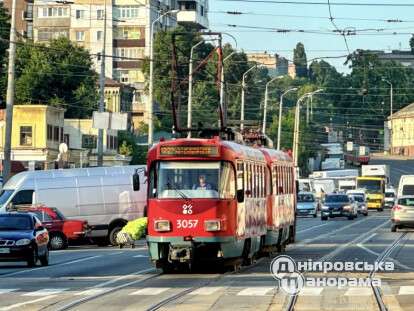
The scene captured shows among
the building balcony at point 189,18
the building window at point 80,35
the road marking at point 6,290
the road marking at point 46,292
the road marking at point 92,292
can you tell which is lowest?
the road marking at point 6,290

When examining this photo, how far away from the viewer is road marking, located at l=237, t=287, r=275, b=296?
2345 centimetres

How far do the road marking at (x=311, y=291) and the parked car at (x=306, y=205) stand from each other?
221 ft

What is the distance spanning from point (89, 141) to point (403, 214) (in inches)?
2041

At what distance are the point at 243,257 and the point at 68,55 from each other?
81.4m

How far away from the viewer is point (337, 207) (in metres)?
83.6

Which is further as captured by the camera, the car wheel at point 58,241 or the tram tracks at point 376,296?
the car wheel at point 58,241

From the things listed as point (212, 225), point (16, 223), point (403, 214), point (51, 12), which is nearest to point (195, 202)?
point (212, 225)

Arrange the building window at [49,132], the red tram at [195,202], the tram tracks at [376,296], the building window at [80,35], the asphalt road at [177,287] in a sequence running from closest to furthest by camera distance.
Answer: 1. the tram tracks at [376,296]
2. the asphalt road at [177,287]
3. the red tram at [195,202]
4. the building window at [49,132]
5. the building window at [80,35]

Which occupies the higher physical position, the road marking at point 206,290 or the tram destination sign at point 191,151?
the tram destination sign at point 191,151

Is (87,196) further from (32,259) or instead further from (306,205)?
(306,205)

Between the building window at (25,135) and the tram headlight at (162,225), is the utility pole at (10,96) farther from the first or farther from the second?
the building window at (25,135)

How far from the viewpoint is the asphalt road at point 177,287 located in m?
21.4

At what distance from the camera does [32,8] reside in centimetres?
14900

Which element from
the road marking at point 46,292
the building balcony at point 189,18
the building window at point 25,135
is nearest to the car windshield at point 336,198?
the building window at point 25,135
